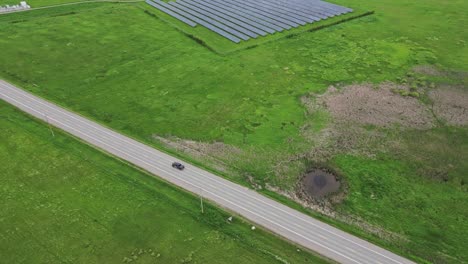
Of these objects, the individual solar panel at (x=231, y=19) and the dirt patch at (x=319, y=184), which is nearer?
the dirt patch at (x=319, y=184)

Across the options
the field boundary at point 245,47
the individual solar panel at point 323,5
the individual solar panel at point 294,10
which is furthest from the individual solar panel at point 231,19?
the individual solar panel at point 323,5

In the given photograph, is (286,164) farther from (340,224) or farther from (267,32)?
(267,32)

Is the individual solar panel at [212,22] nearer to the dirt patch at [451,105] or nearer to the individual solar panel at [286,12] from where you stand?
the individual solar panel at [286,12]

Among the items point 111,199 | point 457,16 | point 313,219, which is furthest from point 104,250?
point 457,16

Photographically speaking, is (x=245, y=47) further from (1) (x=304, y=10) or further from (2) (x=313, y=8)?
(2) (x=313, y=8)

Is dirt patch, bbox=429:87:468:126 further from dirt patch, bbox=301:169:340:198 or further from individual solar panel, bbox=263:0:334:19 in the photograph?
individual solar panel, bbox=263:0:334:19

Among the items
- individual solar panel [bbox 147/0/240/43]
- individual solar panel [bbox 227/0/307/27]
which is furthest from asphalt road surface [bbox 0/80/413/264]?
individual solar panel [bbox 227/0/307/27]
